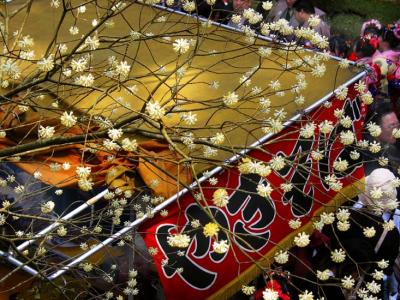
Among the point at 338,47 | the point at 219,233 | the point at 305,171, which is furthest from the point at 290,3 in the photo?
the point at 219,233

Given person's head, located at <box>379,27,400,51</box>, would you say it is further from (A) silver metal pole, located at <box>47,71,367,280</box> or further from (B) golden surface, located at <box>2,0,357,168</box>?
(A) silver metal pole, located at <box>47,71,367,280</box>

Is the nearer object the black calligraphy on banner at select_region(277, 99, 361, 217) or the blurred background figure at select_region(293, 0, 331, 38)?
the black calligraphy on banner at select_region(277, 99, 361, 217)

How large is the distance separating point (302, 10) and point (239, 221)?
4527 millimetres

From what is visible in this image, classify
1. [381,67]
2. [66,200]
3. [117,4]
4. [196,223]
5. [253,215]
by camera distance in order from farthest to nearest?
[381,67] → [66,200] → [253,215] → [196,223] → [117,4]

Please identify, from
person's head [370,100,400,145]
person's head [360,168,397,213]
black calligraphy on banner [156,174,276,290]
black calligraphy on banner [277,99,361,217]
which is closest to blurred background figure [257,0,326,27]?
person's head [370,100,400,145]

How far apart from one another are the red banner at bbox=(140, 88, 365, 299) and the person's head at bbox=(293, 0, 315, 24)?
126 inches

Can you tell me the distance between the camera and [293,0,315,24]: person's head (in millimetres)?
7848

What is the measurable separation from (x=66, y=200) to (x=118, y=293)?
3.44 feet

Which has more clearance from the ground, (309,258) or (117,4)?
(117,4)

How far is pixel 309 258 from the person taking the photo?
517cm

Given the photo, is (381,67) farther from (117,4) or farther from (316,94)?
(117,4)

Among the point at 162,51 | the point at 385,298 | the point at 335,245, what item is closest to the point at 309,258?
the point at 335,245

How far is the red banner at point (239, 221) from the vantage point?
13.3 ft

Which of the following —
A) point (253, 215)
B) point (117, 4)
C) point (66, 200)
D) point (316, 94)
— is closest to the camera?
point (117, 4)
